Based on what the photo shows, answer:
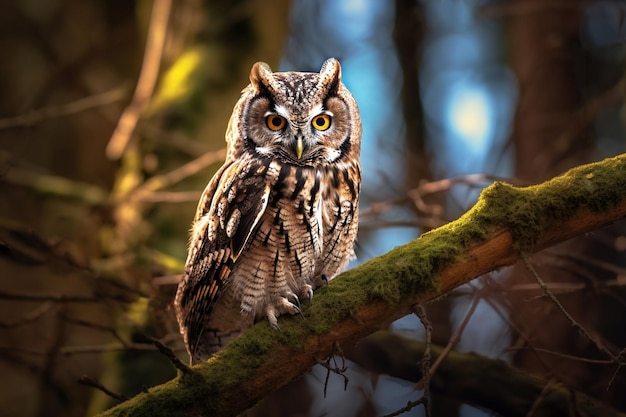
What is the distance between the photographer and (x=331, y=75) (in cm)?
242

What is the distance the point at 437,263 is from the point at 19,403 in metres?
2.73

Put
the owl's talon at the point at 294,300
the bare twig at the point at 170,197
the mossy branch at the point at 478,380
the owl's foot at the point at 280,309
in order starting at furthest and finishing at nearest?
1. the bare twig at the point at 170,197
2. the mossy branch at the point at 478,380
3. the owl's talon at the point at 294,300
4. the owl's foot at the point at 280,309

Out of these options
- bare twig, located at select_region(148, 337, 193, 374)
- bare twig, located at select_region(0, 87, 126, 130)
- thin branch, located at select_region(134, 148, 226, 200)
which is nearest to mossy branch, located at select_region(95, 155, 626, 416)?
bare twig, located at select_region(148, 337, 193, 374)

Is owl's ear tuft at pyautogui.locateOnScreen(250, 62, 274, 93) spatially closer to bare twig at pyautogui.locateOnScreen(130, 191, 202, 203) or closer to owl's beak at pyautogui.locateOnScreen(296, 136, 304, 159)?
owl's beak at pyautogui.locateOnScreen(296, 136, 304, 159)

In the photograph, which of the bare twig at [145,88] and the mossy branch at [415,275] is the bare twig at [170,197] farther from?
the mossy branch at [415,275]

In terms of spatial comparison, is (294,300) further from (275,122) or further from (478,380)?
(478,380)

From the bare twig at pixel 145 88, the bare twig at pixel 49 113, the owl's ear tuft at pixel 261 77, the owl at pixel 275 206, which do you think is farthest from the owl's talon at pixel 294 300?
the bare twig at pixel 145 88

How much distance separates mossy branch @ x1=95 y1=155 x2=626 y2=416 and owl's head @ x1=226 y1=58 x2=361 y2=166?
1.98ft

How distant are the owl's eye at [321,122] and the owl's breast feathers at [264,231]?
5.8 inches

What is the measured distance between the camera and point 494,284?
2.58 metres

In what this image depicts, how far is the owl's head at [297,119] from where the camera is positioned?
7.80ft

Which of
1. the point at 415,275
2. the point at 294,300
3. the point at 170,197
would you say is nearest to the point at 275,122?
the point at 294,300

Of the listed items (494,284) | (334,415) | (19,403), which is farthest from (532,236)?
(19,403)

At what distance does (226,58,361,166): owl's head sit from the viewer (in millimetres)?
2377
